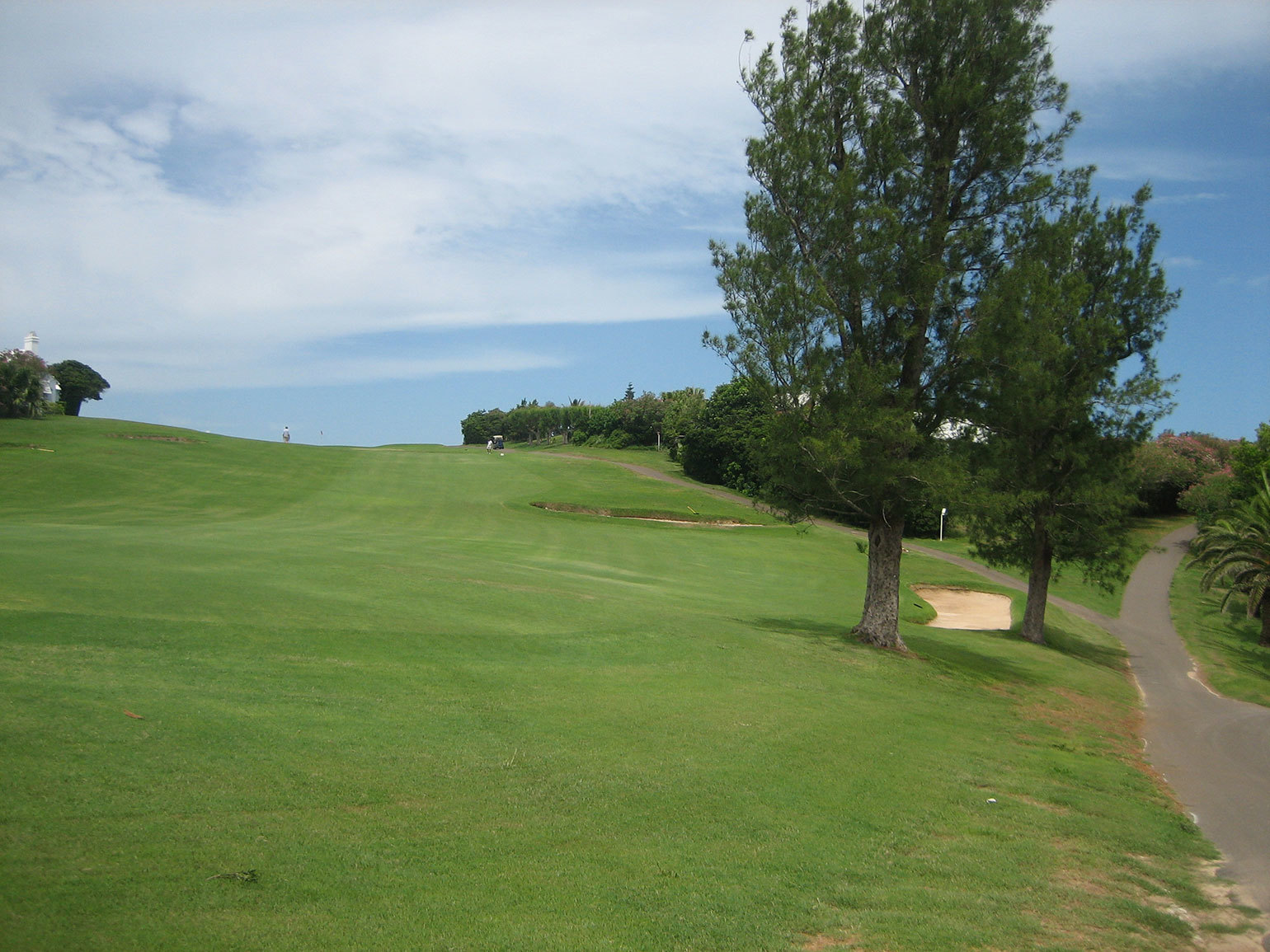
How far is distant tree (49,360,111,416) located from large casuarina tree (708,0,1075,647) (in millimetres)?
88675

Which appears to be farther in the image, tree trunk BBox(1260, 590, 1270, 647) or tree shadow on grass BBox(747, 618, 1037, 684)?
tree trunk BBox(1260, 590, 1270, 647)

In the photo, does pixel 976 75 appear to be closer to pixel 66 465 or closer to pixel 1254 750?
pixel 1254 750

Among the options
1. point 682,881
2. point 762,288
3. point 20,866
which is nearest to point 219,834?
point 20,866

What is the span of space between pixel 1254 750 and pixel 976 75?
14809mm

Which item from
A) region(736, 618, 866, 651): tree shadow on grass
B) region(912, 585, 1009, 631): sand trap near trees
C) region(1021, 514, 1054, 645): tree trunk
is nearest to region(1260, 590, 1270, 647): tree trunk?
region(912, 585, 1009, 631): sand trap near trees

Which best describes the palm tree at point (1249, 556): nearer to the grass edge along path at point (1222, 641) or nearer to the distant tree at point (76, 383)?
the grass edge along path at point (1222, 641)

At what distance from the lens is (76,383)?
8950 centimetres

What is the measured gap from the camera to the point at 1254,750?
16.1 metres

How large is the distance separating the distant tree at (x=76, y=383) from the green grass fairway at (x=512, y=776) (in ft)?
262


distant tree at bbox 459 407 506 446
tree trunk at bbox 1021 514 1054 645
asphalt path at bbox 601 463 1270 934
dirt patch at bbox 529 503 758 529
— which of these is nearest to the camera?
asphalt path at bbox 601 463 1270 934

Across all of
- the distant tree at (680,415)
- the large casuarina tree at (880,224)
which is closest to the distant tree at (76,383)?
the distant tree at (680,415)

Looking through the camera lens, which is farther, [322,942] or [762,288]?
[762,288]

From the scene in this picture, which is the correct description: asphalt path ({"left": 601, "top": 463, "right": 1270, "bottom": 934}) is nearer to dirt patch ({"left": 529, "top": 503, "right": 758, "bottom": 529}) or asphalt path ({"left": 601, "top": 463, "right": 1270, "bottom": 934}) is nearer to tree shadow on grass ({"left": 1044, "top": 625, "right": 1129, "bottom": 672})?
tree shadow on grass ({"left": 1044, "top": 625, "right": 1129, "bottom": 672})

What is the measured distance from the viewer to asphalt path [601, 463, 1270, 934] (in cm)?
1023
